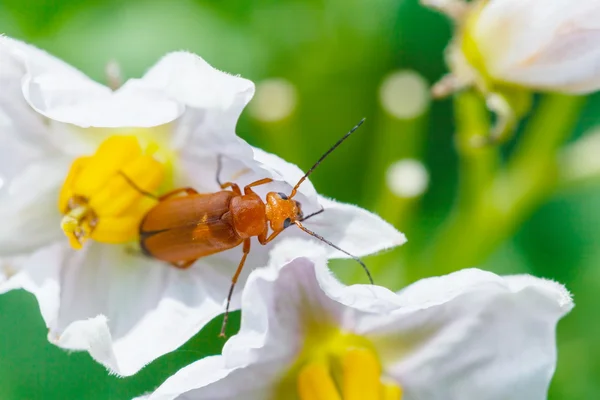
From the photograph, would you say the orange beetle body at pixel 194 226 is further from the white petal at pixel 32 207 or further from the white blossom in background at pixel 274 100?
the white blossom in background at pixel 274 100

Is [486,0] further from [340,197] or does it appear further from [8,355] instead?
[8,355]

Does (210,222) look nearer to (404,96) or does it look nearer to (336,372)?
(336,372)

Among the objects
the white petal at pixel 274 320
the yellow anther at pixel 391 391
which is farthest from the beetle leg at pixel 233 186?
the yellow anther at pixel 391 391

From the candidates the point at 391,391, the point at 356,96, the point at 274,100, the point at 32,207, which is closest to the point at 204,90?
the point at 32,207

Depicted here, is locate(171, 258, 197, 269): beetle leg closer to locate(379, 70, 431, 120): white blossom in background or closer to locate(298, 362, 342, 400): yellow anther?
locate(298, 362, 342, 400): yellow anther

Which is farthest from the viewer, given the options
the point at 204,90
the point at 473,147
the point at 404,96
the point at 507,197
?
the point at 404,96

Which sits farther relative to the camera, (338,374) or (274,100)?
(274,100)

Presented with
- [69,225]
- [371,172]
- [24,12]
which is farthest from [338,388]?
[24,12]
